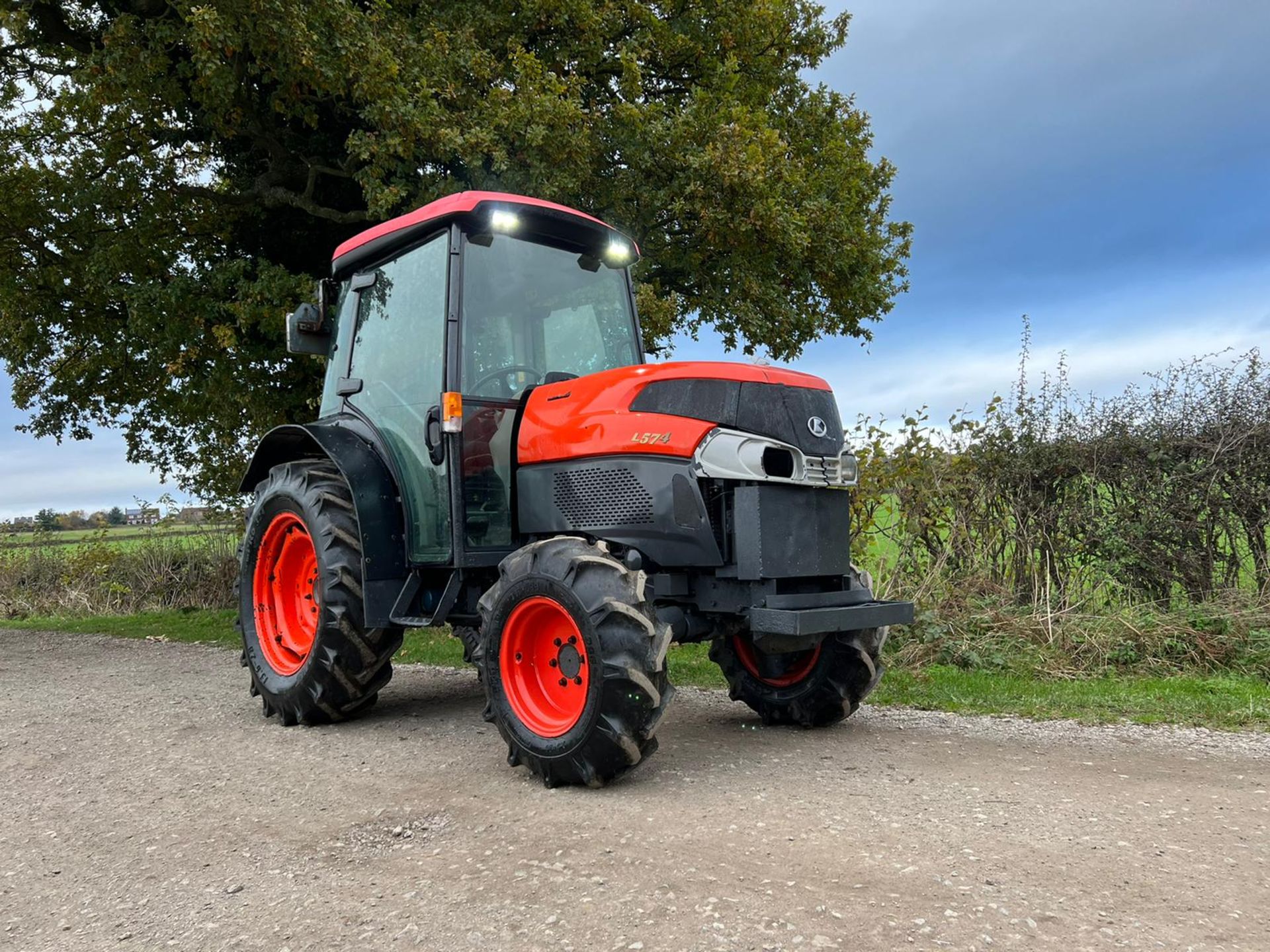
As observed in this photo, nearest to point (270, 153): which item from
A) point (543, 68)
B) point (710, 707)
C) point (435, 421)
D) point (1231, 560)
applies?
point (543, 68)

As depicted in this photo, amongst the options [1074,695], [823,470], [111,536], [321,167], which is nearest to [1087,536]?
[1074,695]

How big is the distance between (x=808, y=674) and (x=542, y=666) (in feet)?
5.31

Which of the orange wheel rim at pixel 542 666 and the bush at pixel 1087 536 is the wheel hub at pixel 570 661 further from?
the bush at pixel 1087 536

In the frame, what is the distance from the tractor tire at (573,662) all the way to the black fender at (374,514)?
3.29ft

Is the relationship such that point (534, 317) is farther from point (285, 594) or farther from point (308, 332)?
point (285, 594)

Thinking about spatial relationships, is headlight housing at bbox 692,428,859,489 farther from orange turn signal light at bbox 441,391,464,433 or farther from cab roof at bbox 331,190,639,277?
cab roof at bbox 331,190,639,277

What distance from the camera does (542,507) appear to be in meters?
5.25

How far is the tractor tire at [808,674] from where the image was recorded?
5301 mm

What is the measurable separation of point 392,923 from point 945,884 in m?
1.75

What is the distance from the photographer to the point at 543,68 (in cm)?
1163

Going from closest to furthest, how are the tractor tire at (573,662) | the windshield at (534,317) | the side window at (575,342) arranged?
the tractor tire at (573,662), the windshield at (534,317), the side window at (575,342)

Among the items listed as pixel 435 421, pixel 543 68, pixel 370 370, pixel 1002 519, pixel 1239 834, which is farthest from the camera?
pixel 543 68

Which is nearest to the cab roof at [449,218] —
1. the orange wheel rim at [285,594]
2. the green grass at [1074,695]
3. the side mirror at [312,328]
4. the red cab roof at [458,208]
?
the red cab roof at [458,208]

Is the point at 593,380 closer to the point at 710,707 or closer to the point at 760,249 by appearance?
the point at 710,707
